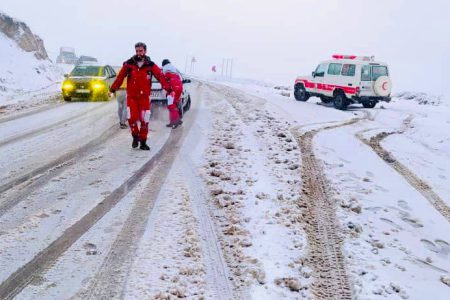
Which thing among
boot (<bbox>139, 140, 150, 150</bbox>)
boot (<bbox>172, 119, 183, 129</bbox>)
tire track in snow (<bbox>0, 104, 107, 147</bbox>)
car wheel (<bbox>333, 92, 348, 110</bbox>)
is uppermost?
car wheel (<bbox>333, 92, 348, 110</bbox>)

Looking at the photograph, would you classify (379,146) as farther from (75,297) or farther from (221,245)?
(75,297)

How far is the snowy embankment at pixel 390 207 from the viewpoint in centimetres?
379

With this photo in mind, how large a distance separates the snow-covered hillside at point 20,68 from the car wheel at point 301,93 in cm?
1319

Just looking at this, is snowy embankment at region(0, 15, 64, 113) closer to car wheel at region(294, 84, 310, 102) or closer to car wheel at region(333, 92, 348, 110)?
car wheel at region(294, 84, 310, 102)

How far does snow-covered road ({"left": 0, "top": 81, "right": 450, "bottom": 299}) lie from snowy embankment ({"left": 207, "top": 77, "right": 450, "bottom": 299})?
0.02 m

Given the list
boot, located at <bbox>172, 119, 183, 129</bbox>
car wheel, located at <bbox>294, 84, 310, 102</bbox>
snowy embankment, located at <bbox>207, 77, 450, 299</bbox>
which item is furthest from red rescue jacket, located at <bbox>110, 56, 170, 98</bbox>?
car wheel, located at <bbox>294, 84, 310, 102</bbox>

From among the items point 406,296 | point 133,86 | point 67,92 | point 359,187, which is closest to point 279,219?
point 406,296

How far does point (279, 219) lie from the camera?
15.6ft

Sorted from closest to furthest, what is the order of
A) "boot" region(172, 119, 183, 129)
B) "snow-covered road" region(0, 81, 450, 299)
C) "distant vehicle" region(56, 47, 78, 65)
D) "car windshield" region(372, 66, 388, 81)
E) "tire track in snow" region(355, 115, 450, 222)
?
"snow-covered road" region(0, 81, 450, 299) → "tire track in snow" region(355, 115, 450, 222) → "boot" region(172, 119, 183, 129) → "car windshield" region(372, 66, 388, 81) → "distant vehicle" region(56, 47, 78, 65)

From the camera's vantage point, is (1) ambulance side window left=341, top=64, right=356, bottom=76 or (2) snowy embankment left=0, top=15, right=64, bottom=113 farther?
(2) snowy embankment left=0, top=15, right=64, bottom=113

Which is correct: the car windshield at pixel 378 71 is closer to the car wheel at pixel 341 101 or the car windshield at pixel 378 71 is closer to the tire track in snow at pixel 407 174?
the car wheel at pixel 341 101

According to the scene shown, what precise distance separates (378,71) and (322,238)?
15.4 metres

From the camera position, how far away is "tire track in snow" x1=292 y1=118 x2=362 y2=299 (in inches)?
139

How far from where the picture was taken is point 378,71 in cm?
1816
